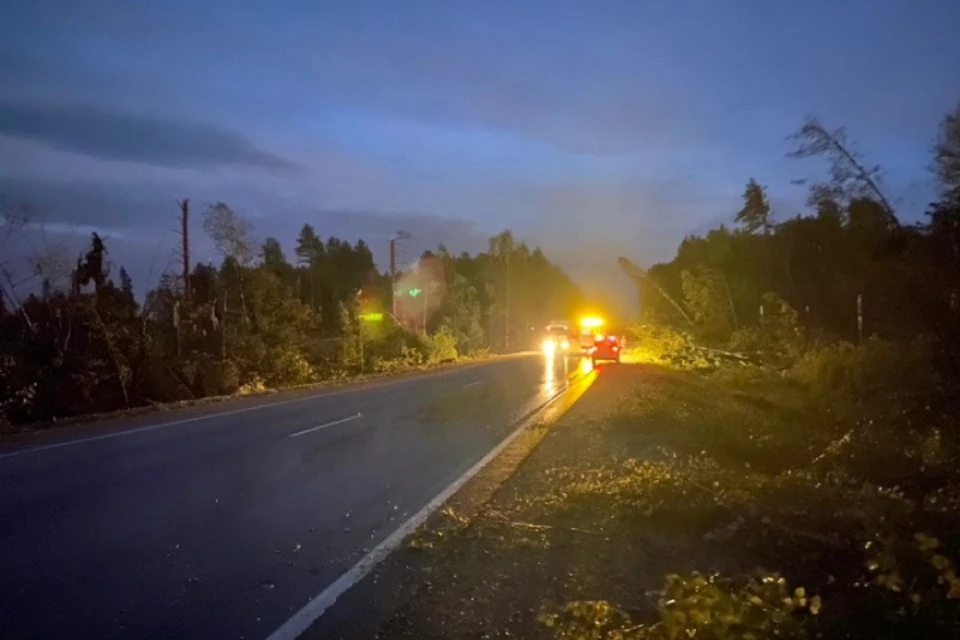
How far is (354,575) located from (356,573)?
0.21 feet

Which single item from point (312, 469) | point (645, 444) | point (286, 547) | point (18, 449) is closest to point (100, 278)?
point (18, 449)

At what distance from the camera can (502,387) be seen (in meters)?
30.2

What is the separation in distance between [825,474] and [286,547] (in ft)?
24.8

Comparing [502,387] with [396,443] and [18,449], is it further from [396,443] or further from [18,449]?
[18,449]

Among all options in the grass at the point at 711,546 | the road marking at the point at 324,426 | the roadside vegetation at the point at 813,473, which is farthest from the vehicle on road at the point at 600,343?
the grass at the point at 711,546

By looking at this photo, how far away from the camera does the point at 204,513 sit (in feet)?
32.2

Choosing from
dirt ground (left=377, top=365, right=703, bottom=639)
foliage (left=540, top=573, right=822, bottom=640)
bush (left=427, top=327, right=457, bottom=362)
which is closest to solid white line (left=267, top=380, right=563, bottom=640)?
dirt ground (left=377, top=365, right=703, bottom=639)

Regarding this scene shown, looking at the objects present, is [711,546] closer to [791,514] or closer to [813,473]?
[791,514]

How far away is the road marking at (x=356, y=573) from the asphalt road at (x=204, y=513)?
0.36 feet

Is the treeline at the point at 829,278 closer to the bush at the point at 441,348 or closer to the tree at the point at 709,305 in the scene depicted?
the tree at the point at 709,305

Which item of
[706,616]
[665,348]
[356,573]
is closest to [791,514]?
[706,616]

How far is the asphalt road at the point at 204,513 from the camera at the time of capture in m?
6.66

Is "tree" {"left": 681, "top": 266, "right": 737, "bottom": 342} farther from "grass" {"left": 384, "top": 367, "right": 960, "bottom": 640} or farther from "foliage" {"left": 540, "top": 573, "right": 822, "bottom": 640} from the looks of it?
"foliage" {"left": 540, "top": 573, "right": 822, "bottom": 640}

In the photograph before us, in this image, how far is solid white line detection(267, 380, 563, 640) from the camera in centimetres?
623
